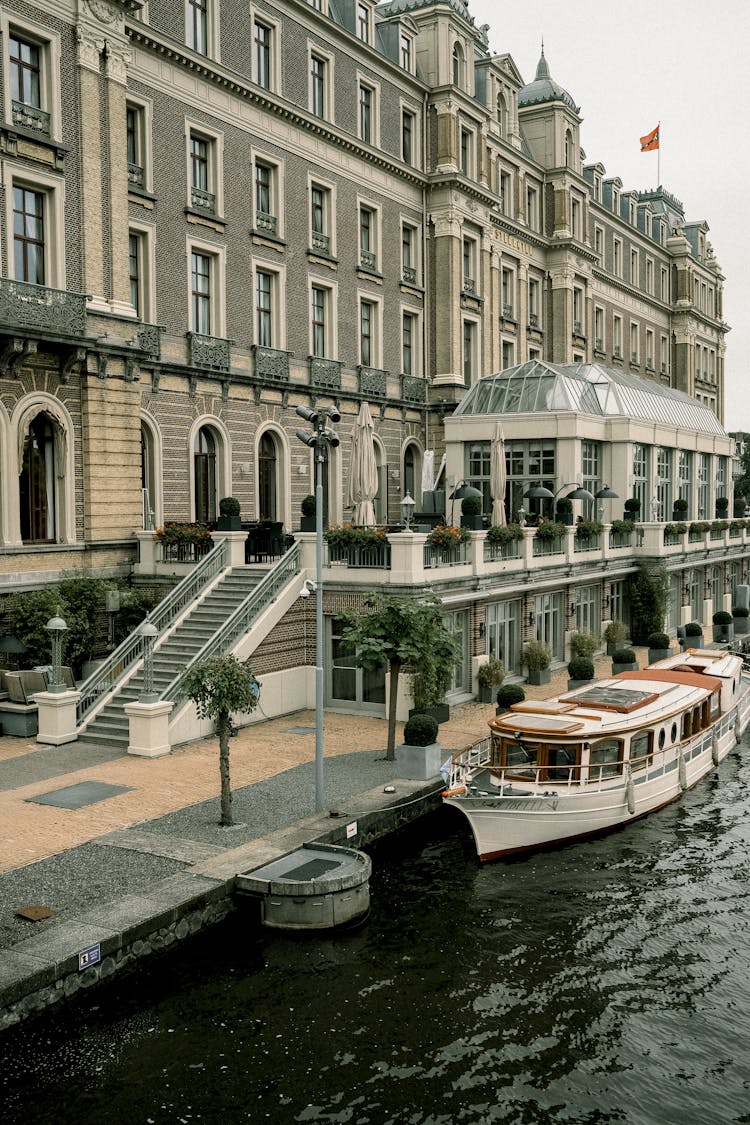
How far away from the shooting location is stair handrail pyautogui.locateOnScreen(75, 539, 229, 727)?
2359 cm

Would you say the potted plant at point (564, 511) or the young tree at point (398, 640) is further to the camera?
the potted plant at point (564, 511)

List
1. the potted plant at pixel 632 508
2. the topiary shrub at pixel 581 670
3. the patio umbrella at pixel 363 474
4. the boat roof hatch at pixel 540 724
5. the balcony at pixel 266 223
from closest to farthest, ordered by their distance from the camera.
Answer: the boat roof hatch at pixel 540 724
the patio umbrella at pixel 363 474
the topiary shrub at pixel 581 670
the balcony at pixel 266 223
the potted plant at pixel 632 508

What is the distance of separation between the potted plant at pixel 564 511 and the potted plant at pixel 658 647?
16.2 feet

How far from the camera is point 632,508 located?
40.2 m

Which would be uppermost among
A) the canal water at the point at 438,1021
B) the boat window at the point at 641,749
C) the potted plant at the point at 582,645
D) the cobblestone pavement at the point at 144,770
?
the potted plant at the point at 582,645

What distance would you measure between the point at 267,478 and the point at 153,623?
12.1 metres

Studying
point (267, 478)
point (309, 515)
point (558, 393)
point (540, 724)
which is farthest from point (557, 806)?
point (558, 393)

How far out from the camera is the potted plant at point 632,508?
40031 mm

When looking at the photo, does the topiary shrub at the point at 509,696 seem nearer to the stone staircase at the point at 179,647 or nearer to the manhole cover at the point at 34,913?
the stone staircase at the point at 179,647

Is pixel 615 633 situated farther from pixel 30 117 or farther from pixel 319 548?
pixel 30 117

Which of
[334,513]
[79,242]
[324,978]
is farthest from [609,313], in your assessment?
[324,978]

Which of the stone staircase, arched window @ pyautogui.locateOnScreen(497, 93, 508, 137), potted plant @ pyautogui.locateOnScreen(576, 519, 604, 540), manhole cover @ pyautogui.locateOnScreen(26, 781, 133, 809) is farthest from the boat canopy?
manhole cover @ pyautogui.locateOnScreen(26, 781, 133, 809)

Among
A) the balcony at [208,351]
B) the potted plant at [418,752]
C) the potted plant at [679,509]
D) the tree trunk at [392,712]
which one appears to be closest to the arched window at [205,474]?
the balcony at [208,351]

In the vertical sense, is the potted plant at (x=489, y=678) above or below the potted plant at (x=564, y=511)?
below
